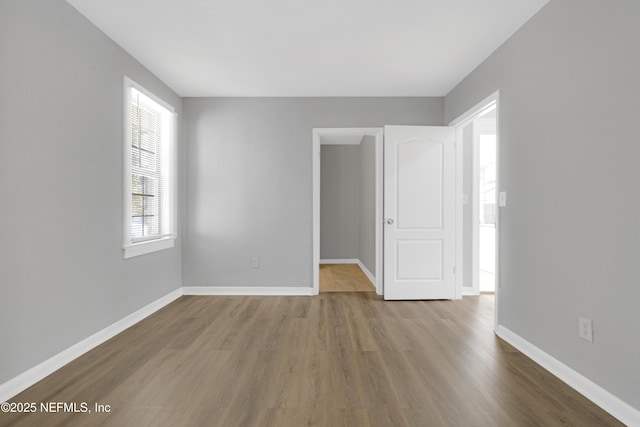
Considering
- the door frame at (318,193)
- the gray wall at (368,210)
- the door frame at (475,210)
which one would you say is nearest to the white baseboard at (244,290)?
the door frame at (318,193)

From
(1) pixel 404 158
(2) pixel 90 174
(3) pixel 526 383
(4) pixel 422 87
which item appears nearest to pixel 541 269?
(3) pixel 526 383

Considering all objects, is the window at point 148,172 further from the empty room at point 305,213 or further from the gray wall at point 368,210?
the gray wall at point 368,210

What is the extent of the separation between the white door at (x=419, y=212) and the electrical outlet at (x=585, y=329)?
6.48ft

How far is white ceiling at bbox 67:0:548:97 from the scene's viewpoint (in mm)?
2357

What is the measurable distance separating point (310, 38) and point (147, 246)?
2613mm

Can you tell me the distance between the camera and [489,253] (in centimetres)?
604

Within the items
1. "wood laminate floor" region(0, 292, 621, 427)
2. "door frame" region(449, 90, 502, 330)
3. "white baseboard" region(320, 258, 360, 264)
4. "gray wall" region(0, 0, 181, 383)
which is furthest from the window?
"white baseboard" region(320, 258, 360, 264)

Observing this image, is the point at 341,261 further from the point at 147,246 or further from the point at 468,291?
the point at 147,246

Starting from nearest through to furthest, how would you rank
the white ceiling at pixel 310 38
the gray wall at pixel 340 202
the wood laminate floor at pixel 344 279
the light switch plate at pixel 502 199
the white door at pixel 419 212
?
the white ceiling at pixel 310 38 → the light switch plate at pixel 502 199 → the white door at pixel 419 212 → the wood laminate floor at pixel 344 279 → the gray wall at pixel 340 202

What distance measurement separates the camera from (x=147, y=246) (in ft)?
11.1

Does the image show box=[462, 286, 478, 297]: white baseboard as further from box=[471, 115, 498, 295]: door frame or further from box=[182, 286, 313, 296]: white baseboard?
box=[182, 286, 313, 296]: white baseboard

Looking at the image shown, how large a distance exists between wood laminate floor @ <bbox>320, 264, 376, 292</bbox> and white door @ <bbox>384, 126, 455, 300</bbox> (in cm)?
75

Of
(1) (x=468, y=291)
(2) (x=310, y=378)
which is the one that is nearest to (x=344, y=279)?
(1) (x=468, y=291)

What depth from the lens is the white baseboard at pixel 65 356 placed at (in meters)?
1.89
